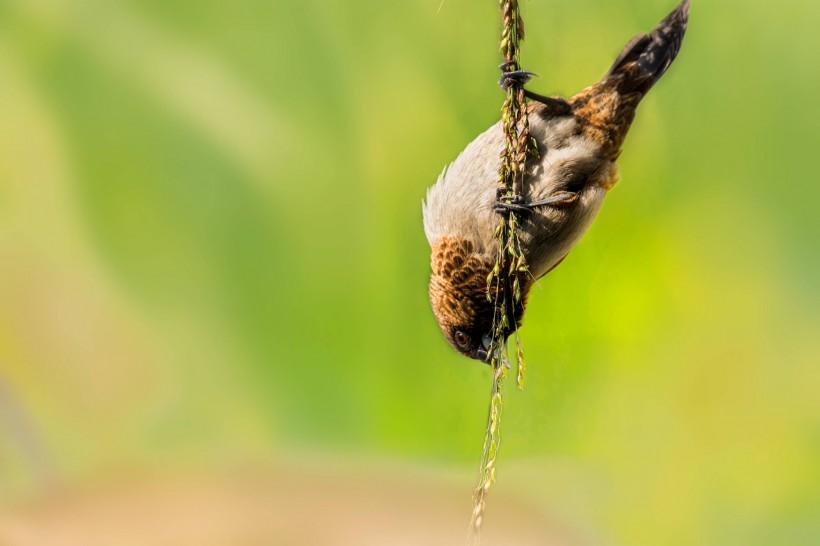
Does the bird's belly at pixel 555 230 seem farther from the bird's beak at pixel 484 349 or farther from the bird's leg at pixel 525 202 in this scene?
the bird's beak at pixel 484 349

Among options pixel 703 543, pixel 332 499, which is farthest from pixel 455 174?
pixel 703 543

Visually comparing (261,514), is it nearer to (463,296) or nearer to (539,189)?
(463,296)

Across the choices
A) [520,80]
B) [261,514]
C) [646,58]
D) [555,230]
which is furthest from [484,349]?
[261,514]

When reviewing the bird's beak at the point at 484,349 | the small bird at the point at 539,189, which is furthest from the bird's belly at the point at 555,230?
the bird's beak at the point at 484,349

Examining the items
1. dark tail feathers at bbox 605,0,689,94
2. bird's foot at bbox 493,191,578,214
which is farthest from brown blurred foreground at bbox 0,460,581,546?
dark tail feathers at bbox 605,0,689,94

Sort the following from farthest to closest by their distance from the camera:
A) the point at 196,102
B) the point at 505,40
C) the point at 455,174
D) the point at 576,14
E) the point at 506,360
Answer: the point at 196,102, the point at 576,14, the point at 455,174, the point at 506,360, the point at 505,40

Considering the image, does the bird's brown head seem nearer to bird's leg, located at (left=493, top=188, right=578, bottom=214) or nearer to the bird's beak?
the bird's beak

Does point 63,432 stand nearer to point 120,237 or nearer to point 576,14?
point 120,237
